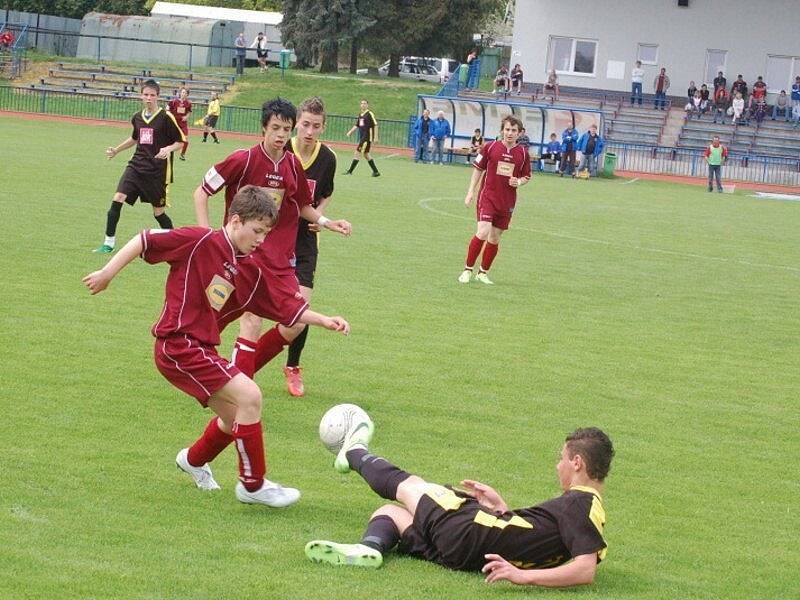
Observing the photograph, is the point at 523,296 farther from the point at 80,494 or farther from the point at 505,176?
the point at 80,494

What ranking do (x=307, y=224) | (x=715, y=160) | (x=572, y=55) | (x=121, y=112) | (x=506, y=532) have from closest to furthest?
1. (x=506, y=532)
2. (x=307, y=224)
3. (x=715, y=160)
4. (x=121, y=112)
5. (x=572, y=55)

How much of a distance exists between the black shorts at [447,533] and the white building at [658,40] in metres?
52.8

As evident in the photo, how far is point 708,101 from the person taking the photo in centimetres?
5234

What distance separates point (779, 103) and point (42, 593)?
50.8 m

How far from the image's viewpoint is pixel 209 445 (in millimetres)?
6441

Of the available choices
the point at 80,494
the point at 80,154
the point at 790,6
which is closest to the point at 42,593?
the point at 80,494

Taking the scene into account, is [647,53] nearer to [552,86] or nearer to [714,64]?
[714,64]

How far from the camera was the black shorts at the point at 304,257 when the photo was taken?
9461mm

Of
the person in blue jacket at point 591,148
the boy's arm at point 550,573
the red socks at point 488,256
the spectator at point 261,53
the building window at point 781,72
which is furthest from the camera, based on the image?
the spectator at point 261,53

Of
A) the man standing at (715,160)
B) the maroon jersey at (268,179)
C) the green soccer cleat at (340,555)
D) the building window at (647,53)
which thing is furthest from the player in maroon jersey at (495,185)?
the building window at (647,53)

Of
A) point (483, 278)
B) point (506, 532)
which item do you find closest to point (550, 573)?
point (506, 532)

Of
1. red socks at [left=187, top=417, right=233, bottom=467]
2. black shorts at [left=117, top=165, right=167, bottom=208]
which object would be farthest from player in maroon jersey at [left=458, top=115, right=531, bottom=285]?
red socks at [left=187, top=417, right=233, bottom=467]

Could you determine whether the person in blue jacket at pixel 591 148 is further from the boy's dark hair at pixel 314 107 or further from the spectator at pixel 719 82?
the boy's dark hair at pixel 314 107

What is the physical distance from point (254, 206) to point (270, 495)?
1.48 m
